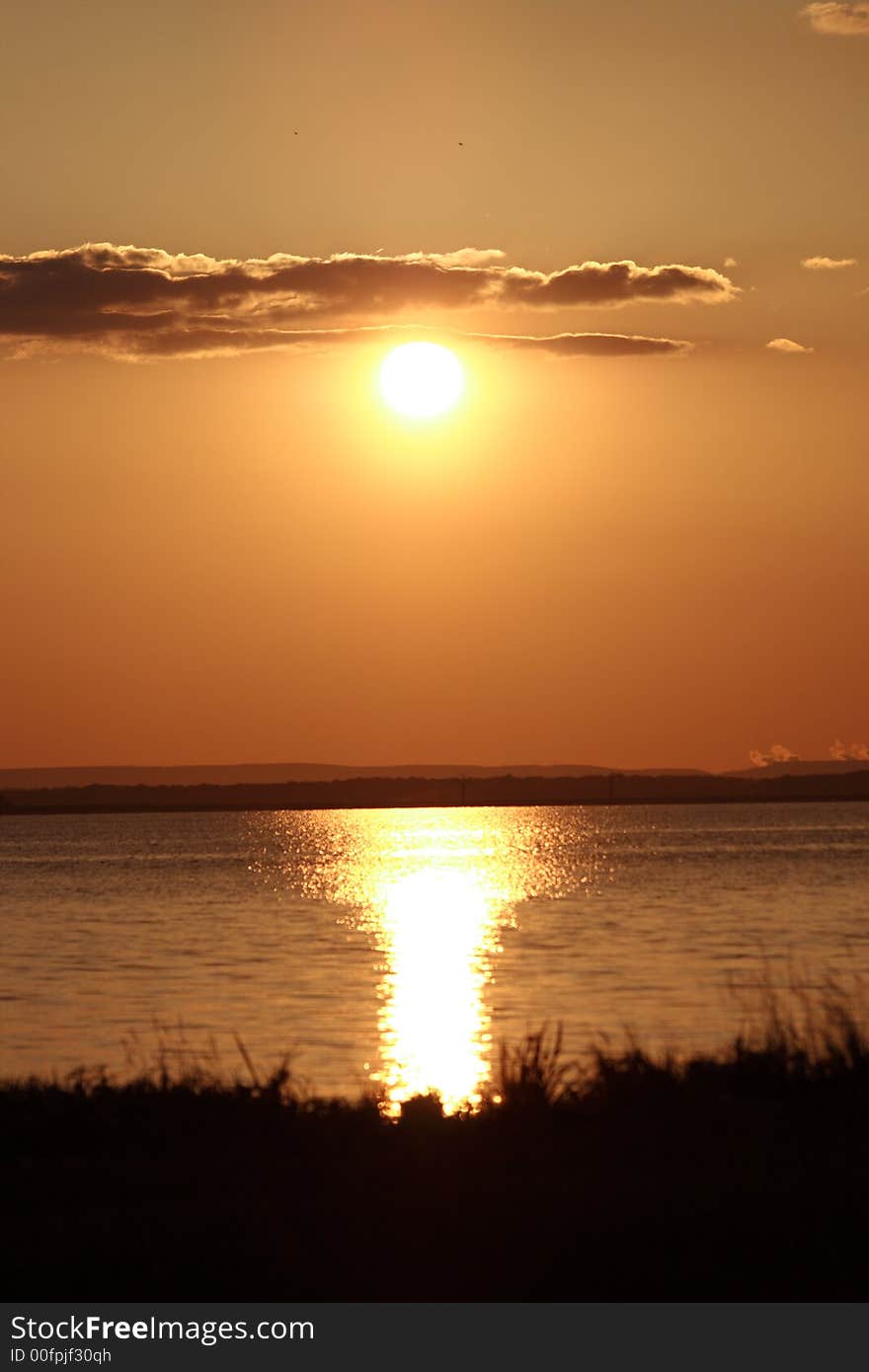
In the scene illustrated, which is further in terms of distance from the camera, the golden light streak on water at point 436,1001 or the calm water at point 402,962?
the calm water at point 402,962

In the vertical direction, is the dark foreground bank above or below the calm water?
below

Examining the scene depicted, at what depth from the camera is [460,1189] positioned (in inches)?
640

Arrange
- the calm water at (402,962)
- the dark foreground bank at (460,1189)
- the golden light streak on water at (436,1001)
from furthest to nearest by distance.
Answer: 1. the calm water at (402,962)
2. the golden light streak on water at (436,1001)
3. the dark foreground bank at (460,1189)

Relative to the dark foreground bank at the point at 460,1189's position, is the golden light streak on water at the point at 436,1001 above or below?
above

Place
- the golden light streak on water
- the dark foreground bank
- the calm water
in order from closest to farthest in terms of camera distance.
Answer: the dark foreground bank, the golden light streak on water, the calm water

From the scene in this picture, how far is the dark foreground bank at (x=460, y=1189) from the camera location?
44.6 ft

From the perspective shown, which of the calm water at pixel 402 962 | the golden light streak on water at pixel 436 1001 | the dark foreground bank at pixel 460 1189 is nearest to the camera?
the dark foreground bank at pixel 460 1189

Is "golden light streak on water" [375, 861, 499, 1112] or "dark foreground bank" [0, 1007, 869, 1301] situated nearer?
"dark foreground bank" [0, 1007, 869, 1301]

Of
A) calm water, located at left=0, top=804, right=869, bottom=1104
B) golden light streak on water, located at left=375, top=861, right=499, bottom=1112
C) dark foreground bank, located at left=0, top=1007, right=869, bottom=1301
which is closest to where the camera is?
dark foreground bank, located at left=0, top=1007, right=869, bottom=1301

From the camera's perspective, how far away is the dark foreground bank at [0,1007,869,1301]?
44.6 feet

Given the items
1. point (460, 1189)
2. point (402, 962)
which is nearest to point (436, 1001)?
point (402, 962)

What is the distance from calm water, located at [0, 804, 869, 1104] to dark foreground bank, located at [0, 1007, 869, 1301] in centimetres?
341

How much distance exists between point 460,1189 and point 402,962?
4099 cm

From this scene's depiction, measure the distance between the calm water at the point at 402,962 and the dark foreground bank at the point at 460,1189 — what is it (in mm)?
3410
